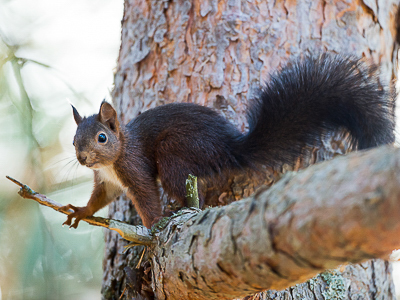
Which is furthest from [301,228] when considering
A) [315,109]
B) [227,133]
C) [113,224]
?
[227,133]

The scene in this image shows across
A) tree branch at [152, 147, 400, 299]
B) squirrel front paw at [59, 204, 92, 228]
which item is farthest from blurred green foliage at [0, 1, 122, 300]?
tree branch at [152, 147, 400, 299]

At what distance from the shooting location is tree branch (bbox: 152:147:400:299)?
25.7 inches

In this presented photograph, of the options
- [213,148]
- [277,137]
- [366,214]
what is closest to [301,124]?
[277,137]

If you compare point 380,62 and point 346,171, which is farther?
point 380,62

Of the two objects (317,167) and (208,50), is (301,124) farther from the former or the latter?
(317,167)

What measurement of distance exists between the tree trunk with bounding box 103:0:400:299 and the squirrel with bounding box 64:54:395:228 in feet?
0.52

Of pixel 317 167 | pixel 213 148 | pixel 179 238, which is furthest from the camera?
pixel 213 148

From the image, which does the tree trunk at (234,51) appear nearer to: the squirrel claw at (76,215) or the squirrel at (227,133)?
the squirrel at (227,133)

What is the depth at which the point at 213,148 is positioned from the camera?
6.41 feet

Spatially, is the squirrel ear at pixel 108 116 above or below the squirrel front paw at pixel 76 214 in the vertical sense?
above

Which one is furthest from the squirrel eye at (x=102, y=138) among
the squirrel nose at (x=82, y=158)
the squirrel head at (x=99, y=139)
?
the squirrel nose at (x=82, y=158)

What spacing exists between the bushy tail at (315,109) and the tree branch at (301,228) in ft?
2.69

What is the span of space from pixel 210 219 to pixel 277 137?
0.87 metres

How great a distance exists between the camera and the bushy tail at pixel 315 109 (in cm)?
164
